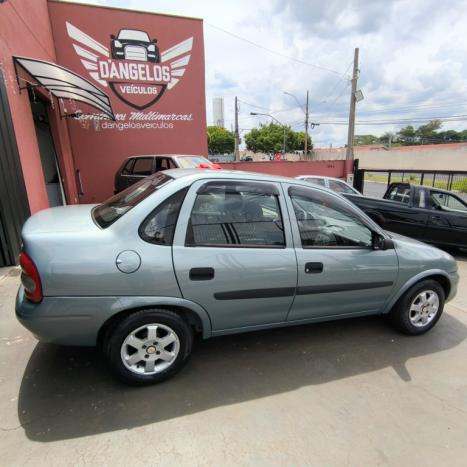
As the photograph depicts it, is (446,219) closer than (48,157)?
Yes

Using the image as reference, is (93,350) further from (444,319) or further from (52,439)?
(444,319)

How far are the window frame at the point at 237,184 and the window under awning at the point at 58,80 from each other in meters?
4.84

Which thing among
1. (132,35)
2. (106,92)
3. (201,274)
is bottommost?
(201,274)

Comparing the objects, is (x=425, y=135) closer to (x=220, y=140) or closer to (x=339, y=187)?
(x=220, y=140)

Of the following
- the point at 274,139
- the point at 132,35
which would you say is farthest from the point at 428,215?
the point at 274,139

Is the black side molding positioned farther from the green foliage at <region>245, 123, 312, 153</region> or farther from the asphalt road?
the green foliage at <region>245, 123, 312, 153</region>

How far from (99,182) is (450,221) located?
31.9 ft

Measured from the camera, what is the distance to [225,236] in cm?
243

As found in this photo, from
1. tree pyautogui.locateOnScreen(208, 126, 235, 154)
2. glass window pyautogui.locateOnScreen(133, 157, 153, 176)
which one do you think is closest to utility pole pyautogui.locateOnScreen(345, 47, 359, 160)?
glass window pyautogui.locateOnScreen(133, 157, 153, 176)

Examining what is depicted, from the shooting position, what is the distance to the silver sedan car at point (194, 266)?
81.9 inches

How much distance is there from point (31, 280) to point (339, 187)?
26.8 feet

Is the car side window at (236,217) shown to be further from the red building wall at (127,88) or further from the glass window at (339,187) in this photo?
the red building wall at (127,88)

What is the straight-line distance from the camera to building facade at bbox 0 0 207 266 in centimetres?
768

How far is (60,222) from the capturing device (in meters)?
2.42
